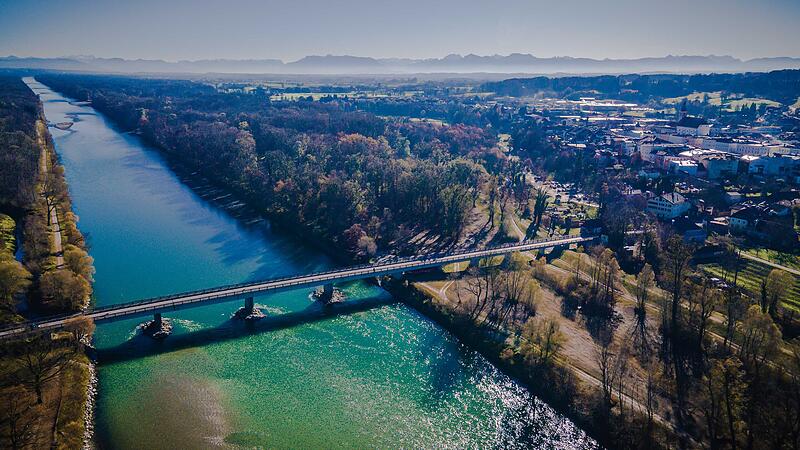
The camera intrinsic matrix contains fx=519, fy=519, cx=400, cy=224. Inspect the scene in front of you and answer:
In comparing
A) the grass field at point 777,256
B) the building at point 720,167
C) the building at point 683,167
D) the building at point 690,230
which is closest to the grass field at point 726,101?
the building at point 720,167

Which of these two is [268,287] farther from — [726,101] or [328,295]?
[726,101]

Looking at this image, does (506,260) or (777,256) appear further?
(777,256)

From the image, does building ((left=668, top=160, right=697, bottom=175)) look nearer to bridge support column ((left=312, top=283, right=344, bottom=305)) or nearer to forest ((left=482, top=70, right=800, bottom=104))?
bridge support column ((left=312, top=283, right=344, bottom=305))

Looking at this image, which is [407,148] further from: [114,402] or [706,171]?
[114,402]

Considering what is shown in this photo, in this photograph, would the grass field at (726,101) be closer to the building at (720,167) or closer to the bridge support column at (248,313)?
the building at (720,167)

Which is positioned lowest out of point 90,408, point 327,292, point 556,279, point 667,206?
point 90,408

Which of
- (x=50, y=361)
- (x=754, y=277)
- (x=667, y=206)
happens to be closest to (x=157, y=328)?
(x=50, y=361)

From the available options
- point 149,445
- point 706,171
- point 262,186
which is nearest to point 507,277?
point 149,445
